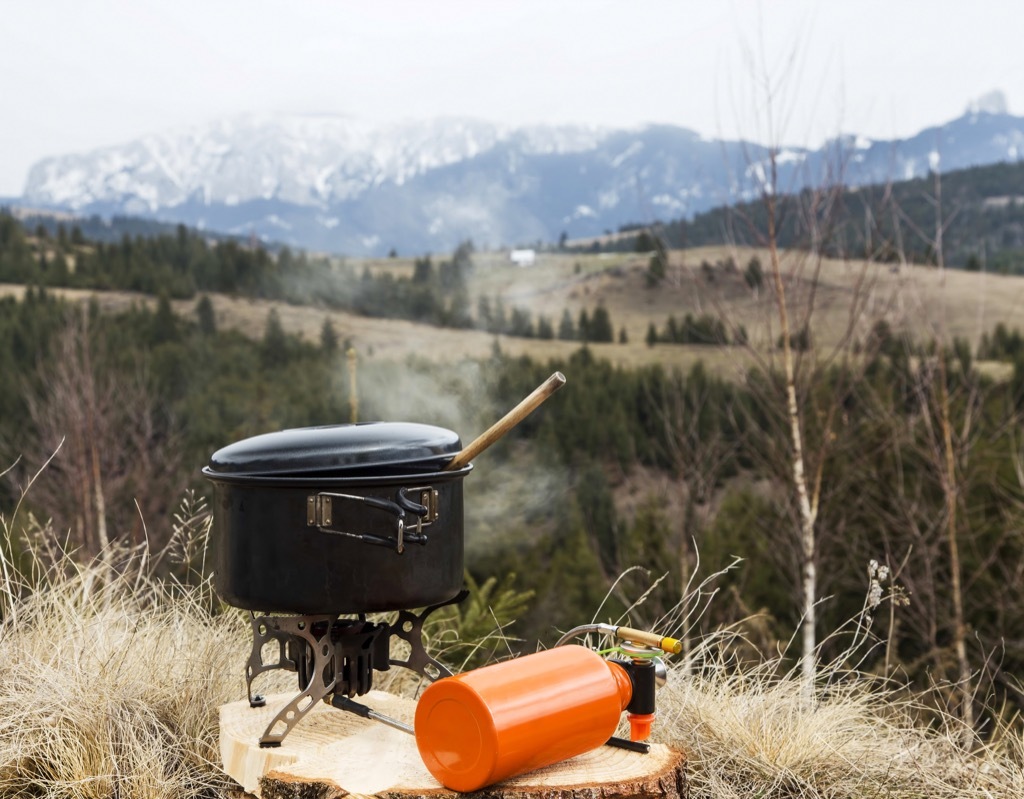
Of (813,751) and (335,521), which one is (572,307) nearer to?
(813,751)

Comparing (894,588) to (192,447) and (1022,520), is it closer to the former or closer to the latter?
(1022,520)

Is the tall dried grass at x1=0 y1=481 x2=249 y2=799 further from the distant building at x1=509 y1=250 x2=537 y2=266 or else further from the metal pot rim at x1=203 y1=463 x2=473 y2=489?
the distant building at x1=509 y1=250 x2=537 y2=266

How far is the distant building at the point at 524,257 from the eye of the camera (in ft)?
197

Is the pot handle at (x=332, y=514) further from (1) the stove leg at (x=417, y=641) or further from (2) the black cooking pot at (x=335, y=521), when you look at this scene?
(1) the stove leg at (x=417, y=641)

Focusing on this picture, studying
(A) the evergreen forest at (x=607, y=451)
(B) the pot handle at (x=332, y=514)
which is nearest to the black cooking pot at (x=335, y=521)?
(B) the pot handle at (x=332, y=514)

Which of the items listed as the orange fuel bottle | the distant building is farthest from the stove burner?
the distant building

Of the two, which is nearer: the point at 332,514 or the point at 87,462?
the point at 332,514

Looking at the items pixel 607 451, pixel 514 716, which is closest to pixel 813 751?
pixel 514 716

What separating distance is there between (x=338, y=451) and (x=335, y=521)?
7.8 inches

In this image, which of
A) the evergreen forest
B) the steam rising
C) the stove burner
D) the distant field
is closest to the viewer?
the stove burner

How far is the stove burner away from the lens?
115 inches

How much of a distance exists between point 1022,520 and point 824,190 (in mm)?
8888

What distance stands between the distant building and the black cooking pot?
189ft

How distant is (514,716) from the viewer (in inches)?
99.5
